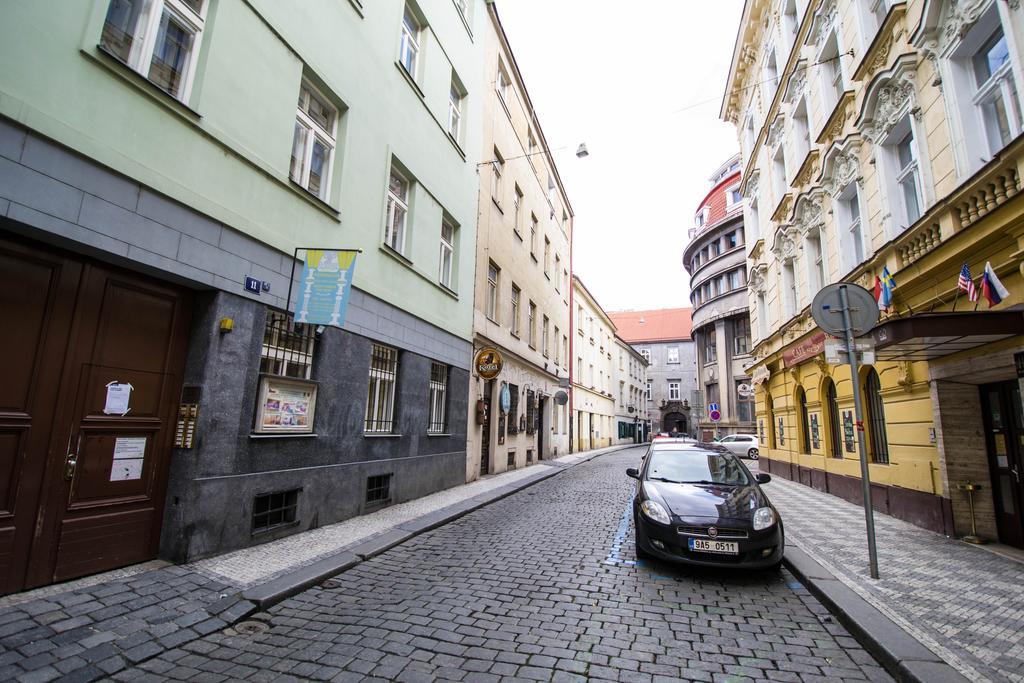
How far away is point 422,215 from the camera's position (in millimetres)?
11047

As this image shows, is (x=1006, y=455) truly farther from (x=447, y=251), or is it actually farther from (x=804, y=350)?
(x=447, y=251)

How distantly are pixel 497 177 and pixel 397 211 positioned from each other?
726 centimetres

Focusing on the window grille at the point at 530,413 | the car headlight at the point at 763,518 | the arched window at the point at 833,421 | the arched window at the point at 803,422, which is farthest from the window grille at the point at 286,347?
the arched window at the point at 803,422

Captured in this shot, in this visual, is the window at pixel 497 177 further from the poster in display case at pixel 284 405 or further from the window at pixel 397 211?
the poster in display case at pixel 284 405

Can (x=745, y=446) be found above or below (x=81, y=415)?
below

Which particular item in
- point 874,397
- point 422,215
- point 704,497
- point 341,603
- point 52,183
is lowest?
point 341,603

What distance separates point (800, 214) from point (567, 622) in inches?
533

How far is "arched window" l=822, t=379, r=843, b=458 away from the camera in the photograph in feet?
40.6

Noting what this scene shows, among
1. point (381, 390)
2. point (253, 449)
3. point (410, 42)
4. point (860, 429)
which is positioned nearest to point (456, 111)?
point (410, 42)

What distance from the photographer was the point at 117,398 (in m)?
4.97

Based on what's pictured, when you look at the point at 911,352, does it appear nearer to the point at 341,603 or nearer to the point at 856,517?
the point at 856,517

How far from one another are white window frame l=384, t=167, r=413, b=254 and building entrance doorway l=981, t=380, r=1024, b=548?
998 centimetres

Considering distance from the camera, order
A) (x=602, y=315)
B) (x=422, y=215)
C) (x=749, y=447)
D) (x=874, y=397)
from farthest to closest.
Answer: (x=602, y=315)
(x=749, y=447)
(x=422, y=215)
(x=874, y=397)

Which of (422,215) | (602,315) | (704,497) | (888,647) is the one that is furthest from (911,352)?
(602,315)
